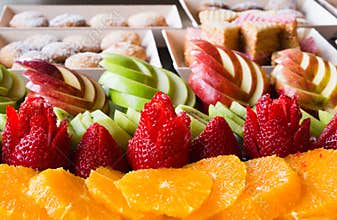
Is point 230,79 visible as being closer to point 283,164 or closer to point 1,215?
point 283,164

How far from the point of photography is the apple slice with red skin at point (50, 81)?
1516 millimetres

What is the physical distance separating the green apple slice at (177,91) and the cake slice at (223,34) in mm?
460

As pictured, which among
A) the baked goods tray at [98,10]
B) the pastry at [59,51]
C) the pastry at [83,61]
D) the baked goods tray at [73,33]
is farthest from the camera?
the baked goods tray at [98,10]

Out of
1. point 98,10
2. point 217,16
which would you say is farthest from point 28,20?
point 217,16

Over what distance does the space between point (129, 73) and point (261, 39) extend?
2.24ft

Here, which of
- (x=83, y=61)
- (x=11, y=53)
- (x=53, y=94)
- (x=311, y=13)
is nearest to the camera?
(x=53, y=94)

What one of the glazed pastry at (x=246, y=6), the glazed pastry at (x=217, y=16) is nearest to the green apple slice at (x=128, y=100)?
the glazed pastry at (x=217, y=16)

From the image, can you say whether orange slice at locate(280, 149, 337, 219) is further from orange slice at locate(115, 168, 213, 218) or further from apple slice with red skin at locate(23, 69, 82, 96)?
apple slice with red skin at locate(23, 69, 82, 96)

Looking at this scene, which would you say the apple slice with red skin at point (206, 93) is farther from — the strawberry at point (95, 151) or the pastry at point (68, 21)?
the pastry at point (68, 21)

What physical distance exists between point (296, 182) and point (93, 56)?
1.15 metres

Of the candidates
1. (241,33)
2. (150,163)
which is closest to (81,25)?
(241,33)

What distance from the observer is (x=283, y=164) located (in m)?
1.09

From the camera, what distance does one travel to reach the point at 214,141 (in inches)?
45.7

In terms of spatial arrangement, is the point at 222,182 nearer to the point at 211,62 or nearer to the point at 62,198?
the point at 62,198
